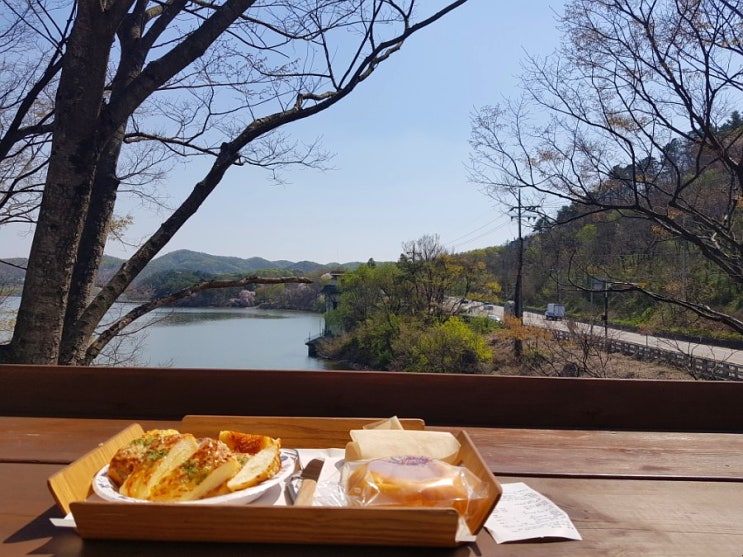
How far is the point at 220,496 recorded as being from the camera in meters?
0.66

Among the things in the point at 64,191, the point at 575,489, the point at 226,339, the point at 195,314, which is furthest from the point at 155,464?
the point at 226,339

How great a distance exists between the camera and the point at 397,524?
0.61 metres

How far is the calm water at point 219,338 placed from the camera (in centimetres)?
542

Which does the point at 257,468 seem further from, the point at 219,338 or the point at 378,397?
the point at 219,338

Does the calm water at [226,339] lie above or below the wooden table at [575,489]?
below

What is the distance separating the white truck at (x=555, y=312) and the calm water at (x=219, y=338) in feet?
15.7

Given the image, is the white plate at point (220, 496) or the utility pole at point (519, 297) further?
the utility pole at point (519, 297)

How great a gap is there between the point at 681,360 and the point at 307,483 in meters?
8.48

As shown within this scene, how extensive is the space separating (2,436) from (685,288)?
23.0 ft

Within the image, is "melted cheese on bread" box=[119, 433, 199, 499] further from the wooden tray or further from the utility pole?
the utility pole

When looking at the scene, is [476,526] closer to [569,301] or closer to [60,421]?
[60,421]

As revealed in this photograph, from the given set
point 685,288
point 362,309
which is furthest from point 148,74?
point 362,309

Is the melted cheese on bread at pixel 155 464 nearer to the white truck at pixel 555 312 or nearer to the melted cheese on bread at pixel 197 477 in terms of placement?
the melted cheese on bread at pixel 197 477

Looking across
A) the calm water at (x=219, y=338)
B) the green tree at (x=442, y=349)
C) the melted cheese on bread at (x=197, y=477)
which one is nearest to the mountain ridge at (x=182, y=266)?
the calm water at (x=219, y=338)
